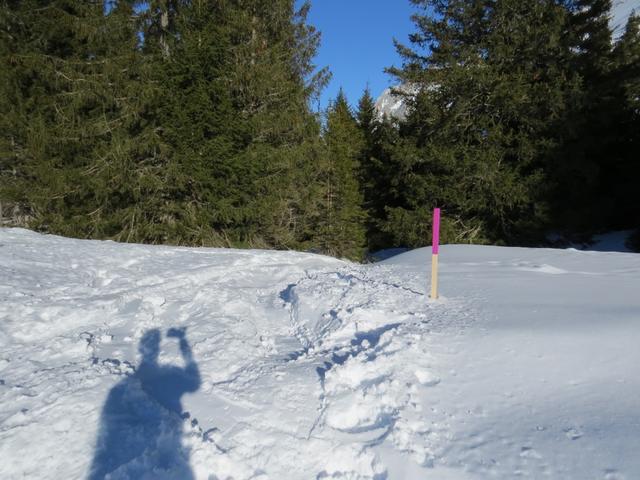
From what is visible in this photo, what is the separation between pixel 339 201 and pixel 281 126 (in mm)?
5189

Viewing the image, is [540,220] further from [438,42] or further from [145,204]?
[145,204]

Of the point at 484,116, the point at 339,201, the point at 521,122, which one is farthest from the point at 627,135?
the point at 339,201

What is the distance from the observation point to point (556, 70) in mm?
14688

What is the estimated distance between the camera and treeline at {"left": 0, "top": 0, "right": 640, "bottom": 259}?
483 inches

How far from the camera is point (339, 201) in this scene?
1717 centimetres

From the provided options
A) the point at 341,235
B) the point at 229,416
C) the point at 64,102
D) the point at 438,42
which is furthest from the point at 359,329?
the point at 438,42

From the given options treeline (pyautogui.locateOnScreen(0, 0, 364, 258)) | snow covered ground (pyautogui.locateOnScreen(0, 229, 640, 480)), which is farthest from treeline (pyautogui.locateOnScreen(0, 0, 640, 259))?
snow covered ground (pyautogui.locateOnScreen(0, 229, 640, 480))

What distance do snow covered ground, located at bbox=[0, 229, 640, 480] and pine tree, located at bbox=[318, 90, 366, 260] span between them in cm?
1160

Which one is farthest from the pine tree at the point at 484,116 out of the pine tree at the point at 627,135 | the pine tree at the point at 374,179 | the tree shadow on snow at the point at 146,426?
the tree shadow on snow at the point at 146,426

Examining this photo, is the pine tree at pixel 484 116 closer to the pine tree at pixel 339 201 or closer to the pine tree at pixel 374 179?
the pine tree at pixel 339 201

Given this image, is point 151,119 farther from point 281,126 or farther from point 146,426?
point 146,426

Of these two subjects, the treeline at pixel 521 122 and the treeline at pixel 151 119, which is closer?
the treeline at pixel 151 119

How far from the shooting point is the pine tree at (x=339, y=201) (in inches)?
659

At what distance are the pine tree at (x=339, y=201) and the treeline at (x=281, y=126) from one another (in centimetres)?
9
